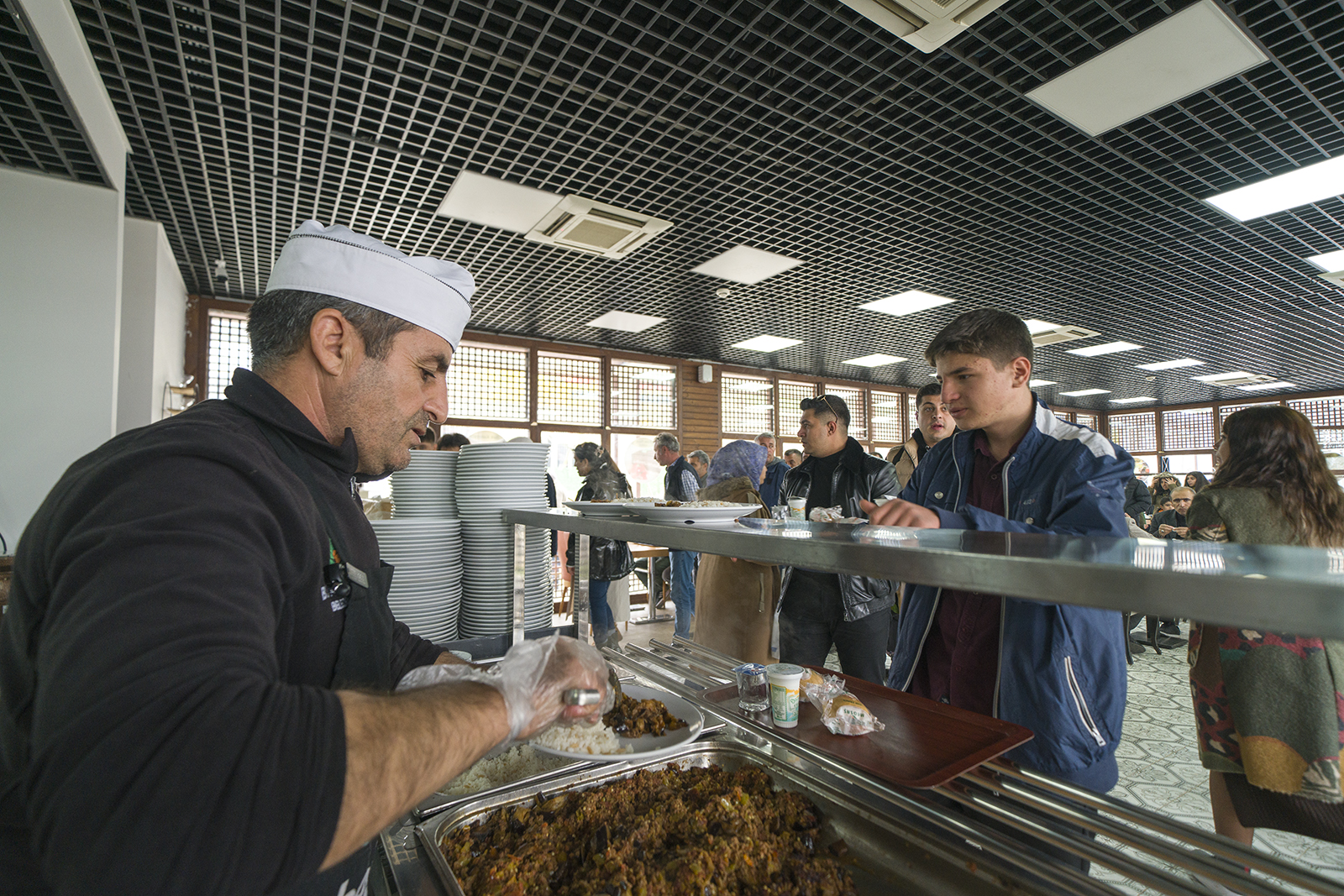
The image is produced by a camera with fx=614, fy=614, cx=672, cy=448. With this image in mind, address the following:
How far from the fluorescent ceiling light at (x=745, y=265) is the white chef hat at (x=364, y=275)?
12.6 ft

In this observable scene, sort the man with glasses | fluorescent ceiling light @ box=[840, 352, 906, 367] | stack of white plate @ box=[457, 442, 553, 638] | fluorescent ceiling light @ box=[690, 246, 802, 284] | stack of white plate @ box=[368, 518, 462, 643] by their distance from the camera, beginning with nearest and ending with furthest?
stack of white plate @ box=[368, 518, 462, 643], stack of white plate @ box=[457, 442, 553, 638], the man with glasses, fluorescent ceiling light @ box=[690, 246, 802, 284], fluorescent ceiling light @ box=[840, 352, 906, 367]

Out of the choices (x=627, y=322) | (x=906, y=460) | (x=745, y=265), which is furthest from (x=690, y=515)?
(x=627, y=322)

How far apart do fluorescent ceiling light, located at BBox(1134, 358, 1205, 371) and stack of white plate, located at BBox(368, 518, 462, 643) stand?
10698 millimetres

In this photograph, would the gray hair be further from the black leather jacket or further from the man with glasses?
Result: the man with glasses

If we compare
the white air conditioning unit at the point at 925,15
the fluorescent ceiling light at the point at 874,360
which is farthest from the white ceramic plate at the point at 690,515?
the fluorescent ceiling light at the point at 874,360

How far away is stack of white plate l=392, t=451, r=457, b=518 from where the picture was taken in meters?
2.29

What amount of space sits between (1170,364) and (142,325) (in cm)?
1217

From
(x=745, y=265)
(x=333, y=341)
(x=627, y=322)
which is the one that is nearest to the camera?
(x=333, y=341)

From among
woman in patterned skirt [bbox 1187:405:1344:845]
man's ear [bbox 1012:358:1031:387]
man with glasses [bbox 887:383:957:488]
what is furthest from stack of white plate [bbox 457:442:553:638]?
Result: woman in patterned skirt [bbox 1187:405:1344:845]

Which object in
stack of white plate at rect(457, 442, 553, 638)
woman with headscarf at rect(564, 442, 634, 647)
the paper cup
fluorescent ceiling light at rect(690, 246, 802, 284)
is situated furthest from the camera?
fluorescent ceiling light at rect(690, 246, 802, 284)

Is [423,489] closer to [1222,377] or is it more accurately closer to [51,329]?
[51,329]

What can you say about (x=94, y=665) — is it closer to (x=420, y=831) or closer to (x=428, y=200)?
(x=420, y=831)

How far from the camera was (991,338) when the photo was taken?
1747 millimetres

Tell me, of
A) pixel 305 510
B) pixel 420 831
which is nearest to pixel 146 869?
pixel 305 510
